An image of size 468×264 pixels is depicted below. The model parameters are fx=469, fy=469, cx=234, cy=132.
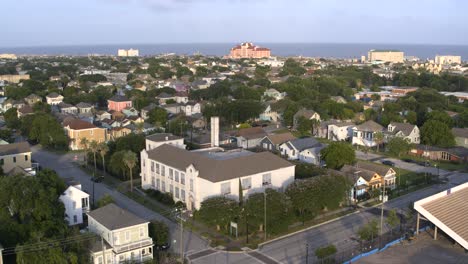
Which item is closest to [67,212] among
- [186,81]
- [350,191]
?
[350,191]

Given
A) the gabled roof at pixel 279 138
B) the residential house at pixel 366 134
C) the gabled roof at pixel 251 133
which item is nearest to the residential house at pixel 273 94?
the gabled roof at pixel 251 133

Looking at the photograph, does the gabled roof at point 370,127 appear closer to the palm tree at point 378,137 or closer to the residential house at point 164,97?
the palm tree at point 378,137

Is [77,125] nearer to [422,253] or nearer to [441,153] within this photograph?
[422,253]

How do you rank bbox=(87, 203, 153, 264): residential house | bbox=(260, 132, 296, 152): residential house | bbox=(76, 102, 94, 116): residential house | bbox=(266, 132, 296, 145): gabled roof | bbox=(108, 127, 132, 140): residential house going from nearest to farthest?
bbox=(87, 203, 153, 264): residential house
bbox=(260, 132, 296, 152): residential house
bbox=(266, 132, 296, 145): gabled roof
bbox=(108, 127, 132, 140): residential house
bbox=(76, 102, 94, 116): residential house

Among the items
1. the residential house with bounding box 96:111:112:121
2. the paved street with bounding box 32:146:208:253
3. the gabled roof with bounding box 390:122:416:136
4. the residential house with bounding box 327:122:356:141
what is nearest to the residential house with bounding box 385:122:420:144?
the gabled roof with bounding box 390:122:416:136

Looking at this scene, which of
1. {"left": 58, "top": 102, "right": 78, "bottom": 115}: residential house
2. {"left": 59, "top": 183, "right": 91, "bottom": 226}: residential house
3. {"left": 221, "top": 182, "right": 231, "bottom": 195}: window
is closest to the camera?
{"left": 59, "top": 183, "right": 91, "bottom": 226}: residential house

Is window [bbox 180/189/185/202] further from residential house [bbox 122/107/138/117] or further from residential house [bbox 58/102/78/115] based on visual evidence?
residential house [bbox 58/102/78/115]

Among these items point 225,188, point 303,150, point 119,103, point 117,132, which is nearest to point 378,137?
point 303,150
